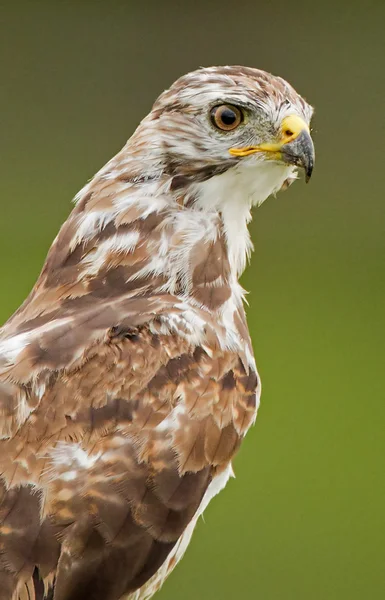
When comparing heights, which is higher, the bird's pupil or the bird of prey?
the bird's pupil

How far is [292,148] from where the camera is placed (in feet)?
6.70

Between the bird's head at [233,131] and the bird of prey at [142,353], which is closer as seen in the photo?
the bird of prey at [142,353]

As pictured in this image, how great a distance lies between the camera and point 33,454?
1760mm

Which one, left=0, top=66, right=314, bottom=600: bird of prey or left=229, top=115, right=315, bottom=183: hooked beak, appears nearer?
left=0, top=66, right=314, bottom=600: bird of prey

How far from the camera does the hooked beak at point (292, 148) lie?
6.68 ft

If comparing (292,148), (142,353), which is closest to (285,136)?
(292,148)

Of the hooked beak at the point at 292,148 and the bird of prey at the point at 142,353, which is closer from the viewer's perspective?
the bird of prey at the point at 142,353

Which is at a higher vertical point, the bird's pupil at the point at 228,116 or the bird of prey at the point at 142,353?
the bird's pupil at the point at 228,116

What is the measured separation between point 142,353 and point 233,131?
452mm

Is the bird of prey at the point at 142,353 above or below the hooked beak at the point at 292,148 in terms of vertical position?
below

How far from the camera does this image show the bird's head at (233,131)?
2.05 m

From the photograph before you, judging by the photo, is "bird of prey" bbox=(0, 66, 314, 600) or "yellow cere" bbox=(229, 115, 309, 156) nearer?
"bird of prey" bbox=(0, 66, 314, 600)

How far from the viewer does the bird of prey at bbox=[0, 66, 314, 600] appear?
1748 mm

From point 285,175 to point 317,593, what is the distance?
2.35m
